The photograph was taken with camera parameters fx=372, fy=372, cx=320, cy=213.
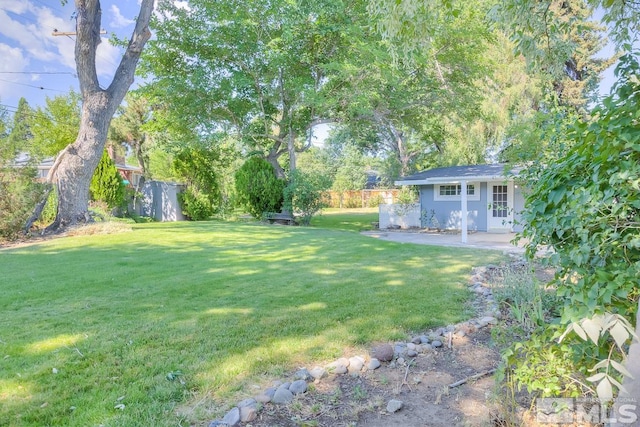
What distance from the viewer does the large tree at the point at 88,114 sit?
1006 cm

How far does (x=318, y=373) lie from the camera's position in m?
2.51

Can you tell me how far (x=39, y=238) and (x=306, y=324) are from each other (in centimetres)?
904

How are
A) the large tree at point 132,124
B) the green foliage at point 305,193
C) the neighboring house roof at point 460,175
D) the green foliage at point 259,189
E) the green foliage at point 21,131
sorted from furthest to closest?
the large tree at point 132,124, the green foliage at point 259,189, the green foliage at point 305,193, the neighboring house roof at point 460,175, the green foliage at point 21,131

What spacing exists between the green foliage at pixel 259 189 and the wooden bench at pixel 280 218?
12.0 inches

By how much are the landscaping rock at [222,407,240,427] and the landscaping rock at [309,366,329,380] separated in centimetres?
59

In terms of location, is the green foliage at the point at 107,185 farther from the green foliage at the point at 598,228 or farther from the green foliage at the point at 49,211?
the green foliage at the point at 598,228

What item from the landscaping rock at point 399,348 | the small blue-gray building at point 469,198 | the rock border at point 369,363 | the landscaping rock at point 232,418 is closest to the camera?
the landscaping rock at point 232,418

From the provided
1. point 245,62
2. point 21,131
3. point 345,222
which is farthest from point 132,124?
point 345,222

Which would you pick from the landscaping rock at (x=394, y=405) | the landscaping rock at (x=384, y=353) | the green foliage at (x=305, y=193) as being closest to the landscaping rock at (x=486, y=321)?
the landscaping rock at (x=384, y=353)

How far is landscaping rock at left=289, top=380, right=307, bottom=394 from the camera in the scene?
2307 mm

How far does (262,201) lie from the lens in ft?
49.2

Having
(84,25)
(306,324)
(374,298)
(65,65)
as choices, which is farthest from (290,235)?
(65,65)

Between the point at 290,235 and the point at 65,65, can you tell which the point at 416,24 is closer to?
the point at 290,235

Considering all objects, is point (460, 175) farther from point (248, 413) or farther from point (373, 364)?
point (248, 413)
